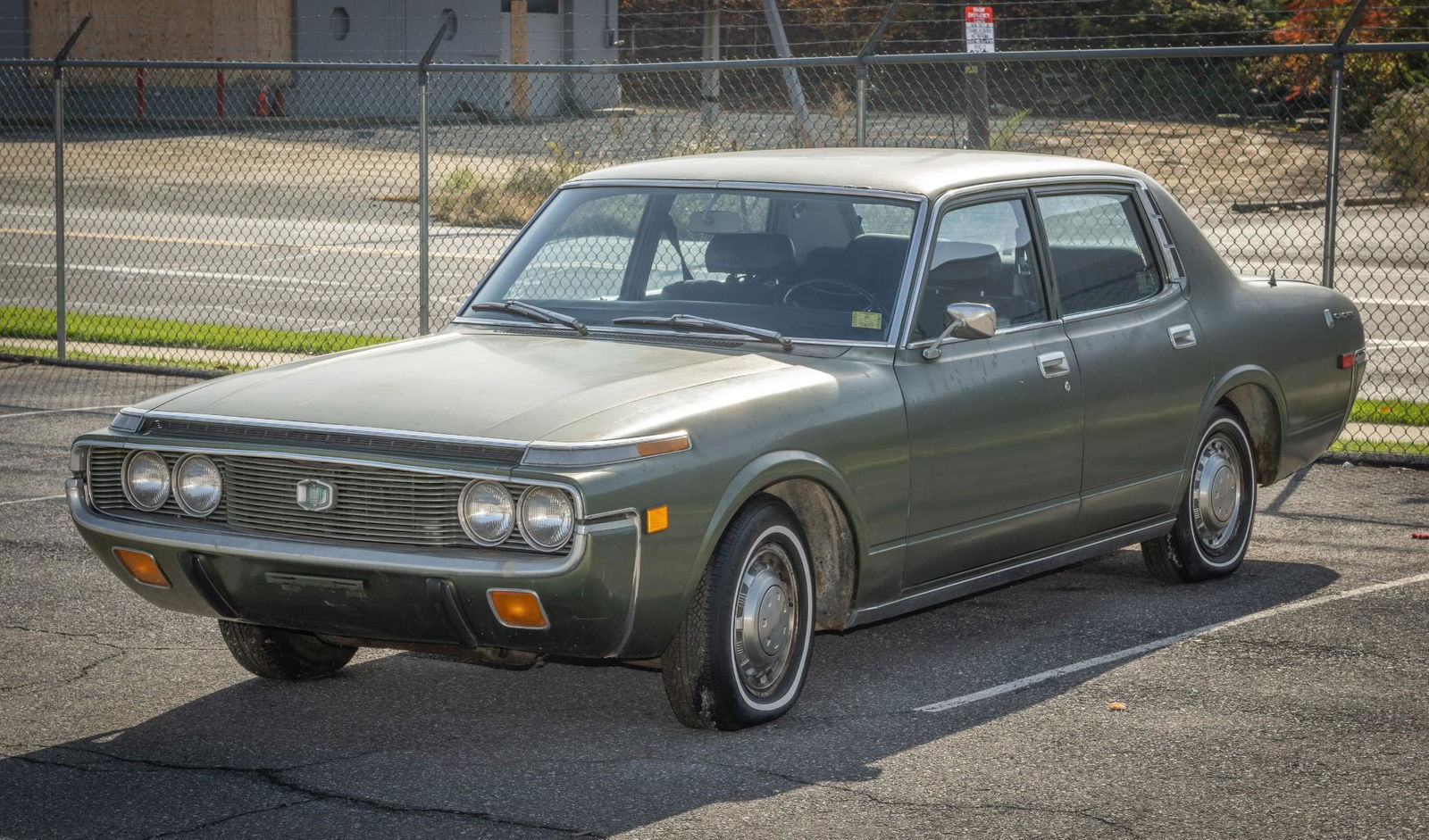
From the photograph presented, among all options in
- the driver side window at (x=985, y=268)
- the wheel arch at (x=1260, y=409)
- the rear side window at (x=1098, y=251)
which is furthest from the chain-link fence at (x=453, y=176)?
the driver side window at (x=985, y=268)

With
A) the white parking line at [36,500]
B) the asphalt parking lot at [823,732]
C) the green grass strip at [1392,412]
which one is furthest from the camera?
the green grass strip at [1392,412]

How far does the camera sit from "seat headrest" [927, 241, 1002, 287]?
6668 mm

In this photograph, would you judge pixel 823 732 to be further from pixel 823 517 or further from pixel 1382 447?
pixel 1382 447

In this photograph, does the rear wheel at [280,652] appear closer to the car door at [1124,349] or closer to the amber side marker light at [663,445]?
the amber side marker light at [663,445]

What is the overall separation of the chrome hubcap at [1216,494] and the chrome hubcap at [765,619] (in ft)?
8.26

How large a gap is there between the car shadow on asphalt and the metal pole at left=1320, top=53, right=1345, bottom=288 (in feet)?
12.8

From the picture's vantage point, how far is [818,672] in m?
6.65

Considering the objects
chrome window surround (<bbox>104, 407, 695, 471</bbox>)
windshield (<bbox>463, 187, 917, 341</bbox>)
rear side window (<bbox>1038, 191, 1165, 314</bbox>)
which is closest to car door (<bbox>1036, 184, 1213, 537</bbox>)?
rear side window (<bbox>1038, 191, 1165, 314</bbox>)

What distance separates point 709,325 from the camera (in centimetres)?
645

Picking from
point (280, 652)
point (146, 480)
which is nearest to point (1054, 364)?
point (280, 652)

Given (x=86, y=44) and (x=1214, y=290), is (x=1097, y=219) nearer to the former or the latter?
(x=1214, y=290)

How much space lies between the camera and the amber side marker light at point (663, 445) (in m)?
5.37

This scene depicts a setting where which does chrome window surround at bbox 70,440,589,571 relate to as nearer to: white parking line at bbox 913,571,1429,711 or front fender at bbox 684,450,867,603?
front fender at bbox 684,450,867,603

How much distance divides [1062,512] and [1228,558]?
148 centimetres
